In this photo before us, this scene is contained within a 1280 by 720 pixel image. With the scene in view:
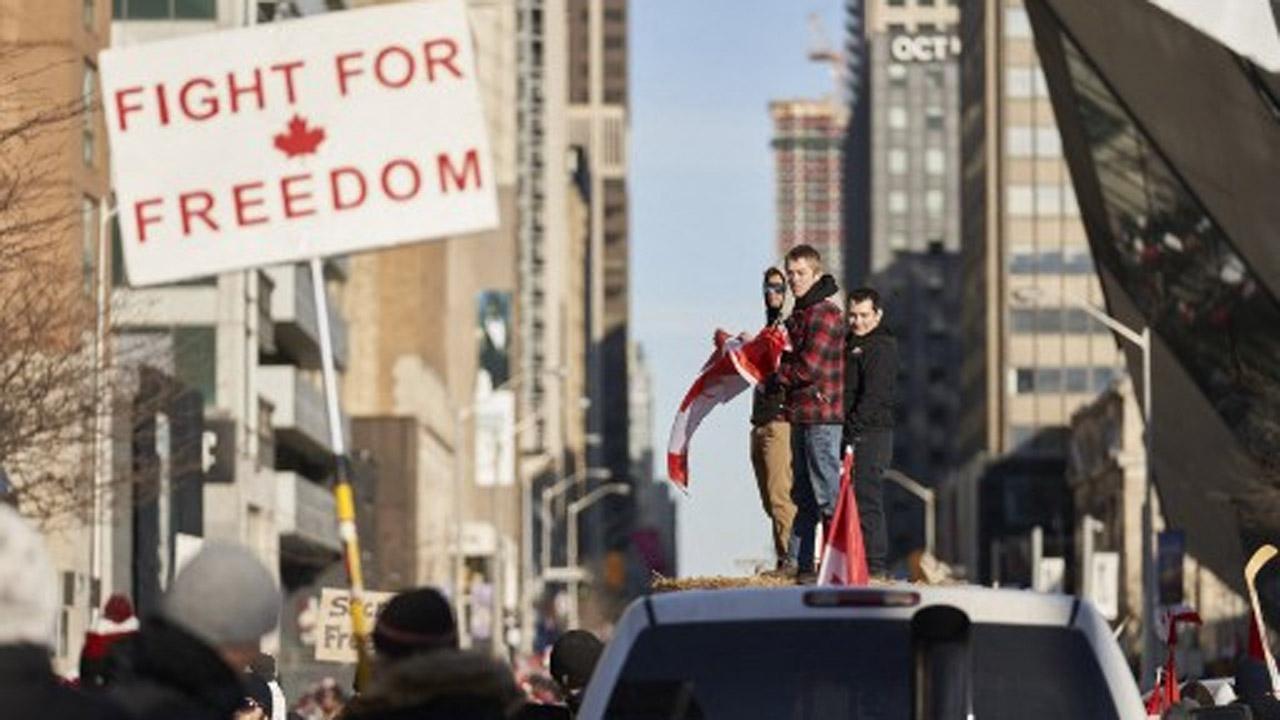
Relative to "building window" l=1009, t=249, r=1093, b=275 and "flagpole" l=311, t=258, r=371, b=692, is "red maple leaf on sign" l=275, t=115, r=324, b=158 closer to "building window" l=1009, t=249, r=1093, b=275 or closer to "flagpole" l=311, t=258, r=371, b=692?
"flagpole" l=311, t=258, r=371, b=692

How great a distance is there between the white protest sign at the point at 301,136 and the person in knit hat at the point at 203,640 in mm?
4204

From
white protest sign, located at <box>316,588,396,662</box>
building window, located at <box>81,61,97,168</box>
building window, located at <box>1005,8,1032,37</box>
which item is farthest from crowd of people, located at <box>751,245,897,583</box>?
building window, located at <box>1005,8,1032,37</box>

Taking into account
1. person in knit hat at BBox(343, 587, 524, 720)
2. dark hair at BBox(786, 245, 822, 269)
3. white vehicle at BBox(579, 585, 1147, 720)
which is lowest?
white vehicle at BBox(579, 585, 1147, 720)

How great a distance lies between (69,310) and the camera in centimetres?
4294

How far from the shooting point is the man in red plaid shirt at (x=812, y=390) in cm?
1731

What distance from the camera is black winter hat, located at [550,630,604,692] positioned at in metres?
14.6

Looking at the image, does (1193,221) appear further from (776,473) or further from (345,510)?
(345,510)

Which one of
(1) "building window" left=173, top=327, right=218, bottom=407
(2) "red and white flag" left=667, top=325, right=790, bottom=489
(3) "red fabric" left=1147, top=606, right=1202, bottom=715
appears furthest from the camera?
(1) "building window" left=173, top=327, right=218, bottom=407

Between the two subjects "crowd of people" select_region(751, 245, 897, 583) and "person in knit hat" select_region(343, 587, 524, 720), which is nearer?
"person in knit hat" select_region(343, 587, 524, 720)

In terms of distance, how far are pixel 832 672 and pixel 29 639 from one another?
427 centimetres

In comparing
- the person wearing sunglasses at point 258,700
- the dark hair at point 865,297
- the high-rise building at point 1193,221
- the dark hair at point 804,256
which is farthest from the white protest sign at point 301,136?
the high-rise building at point 1193,221

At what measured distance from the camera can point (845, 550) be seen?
13125mm

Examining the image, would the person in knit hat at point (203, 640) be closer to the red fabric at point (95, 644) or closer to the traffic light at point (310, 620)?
the red fabric at point (95, 644)

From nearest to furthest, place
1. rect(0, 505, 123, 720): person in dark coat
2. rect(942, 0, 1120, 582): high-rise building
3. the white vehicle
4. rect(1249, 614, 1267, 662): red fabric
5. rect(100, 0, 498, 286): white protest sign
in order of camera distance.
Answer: rect(0, 505, 123, 720): person in dark coat < the white vehicle < rect(100, 0, 498, 286): white protest sign < rect(1249, 614, 1267, 662): red fabric < rect(942, 0, 1120, 582): high-rise building
